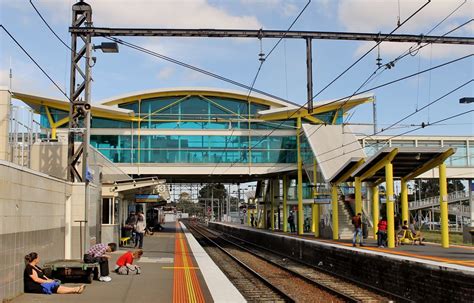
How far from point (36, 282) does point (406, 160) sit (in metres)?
15.9

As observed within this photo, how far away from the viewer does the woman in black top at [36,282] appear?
11.1 metres

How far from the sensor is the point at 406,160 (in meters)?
22.8

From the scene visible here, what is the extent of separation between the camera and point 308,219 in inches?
1850

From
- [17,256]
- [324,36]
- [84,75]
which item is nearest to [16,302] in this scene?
[17,256]

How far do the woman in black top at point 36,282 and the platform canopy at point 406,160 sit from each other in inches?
557

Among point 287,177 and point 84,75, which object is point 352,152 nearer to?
point 287,177

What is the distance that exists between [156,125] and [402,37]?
25.1m

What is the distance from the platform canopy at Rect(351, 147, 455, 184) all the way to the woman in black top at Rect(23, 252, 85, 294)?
14.2 metres

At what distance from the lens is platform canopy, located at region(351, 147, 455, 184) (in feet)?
72.3

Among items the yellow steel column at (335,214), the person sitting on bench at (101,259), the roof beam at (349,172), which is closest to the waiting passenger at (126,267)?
the person sitting on bench at (101,259)

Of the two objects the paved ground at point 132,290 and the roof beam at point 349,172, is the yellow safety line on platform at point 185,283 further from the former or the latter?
the roof beam at point 349,172

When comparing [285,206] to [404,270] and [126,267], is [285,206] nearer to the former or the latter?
[126,267]

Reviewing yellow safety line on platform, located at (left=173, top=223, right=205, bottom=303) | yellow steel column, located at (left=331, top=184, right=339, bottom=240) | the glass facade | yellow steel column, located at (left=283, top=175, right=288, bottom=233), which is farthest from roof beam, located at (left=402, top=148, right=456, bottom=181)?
yellow steel column, located at (left=283, top=175, right=288, bottom=233)

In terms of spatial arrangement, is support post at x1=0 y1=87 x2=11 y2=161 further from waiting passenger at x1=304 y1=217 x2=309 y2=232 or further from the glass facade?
waiting passenger at x1=304 y1=217 x2=309 y2=232
